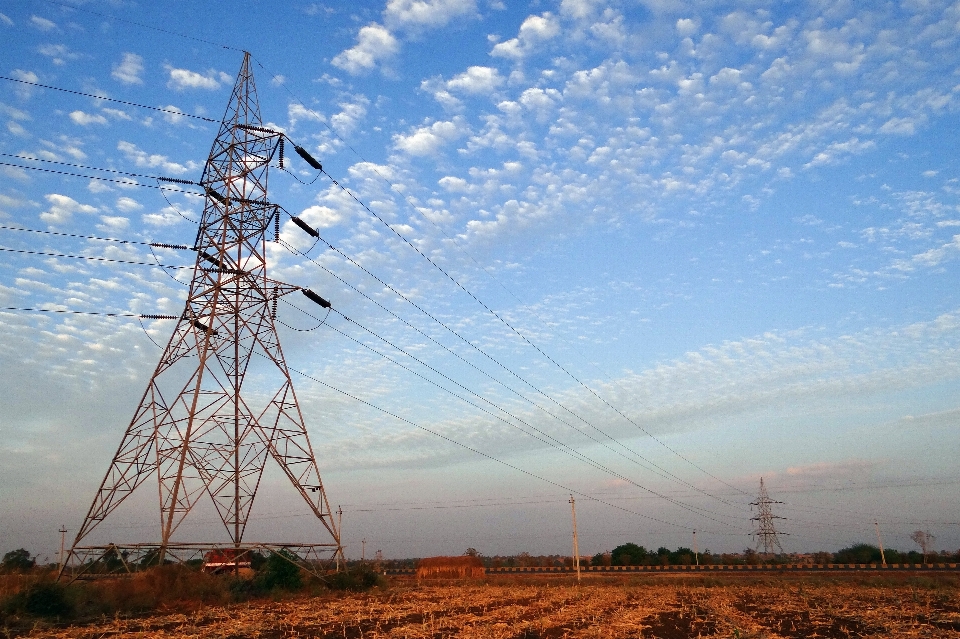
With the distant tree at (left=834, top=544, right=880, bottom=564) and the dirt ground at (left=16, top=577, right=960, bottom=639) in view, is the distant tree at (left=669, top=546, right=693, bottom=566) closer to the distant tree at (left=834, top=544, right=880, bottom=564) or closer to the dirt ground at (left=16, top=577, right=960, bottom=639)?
the distant tree at (left=834, top=544, right=880, bottom=564)

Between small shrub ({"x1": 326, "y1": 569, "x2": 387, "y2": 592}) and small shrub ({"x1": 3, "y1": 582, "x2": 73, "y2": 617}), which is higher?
small shrub ({"x1": 3, "y1": 582, "x2": 73, "y2": 617})

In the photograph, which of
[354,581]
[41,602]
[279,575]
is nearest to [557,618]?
[279,575]

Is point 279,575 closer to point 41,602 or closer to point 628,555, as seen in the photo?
point 41,602

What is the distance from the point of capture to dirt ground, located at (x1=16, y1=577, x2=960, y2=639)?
63.1ft

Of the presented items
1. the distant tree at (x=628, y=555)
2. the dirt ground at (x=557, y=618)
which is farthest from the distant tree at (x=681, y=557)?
the dirt ground at (x=557, y=618)

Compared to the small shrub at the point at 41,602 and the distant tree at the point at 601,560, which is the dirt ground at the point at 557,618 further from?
the distant tree at the point at 601,560

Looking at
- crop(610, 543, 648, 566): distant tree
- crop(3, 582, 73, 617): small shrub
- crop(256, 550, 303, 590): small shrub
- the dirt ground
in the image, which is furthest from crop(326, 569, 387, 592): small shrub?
crop(610, 543, 648, 566): distant tree

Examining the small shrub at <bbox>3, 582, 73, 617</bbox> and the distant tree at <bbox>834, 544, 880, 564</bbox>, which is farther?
the distant tree at <bbox>834, 544, 880, 564</bbox>

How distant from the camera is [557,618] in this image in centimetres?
2364

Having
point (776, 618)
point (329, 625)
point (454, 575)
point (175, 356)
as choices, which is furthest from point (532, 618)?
point (454, 575)

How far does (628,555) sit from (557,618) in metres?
95.2

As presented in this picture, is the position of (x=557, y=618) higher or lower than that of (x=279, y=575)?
lower

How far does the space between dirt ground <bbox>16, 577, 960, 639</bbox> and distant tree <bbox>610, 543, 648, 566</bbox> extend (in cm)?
7926

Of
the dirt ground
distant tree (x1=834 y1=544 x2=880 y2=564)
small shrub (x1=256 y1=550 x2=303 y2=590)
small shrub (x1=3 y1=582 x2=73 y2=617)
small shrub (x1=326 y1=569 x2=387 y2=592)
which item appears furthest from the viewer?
distant tree (x1=834 y1=544 x2=880 y2=564)
